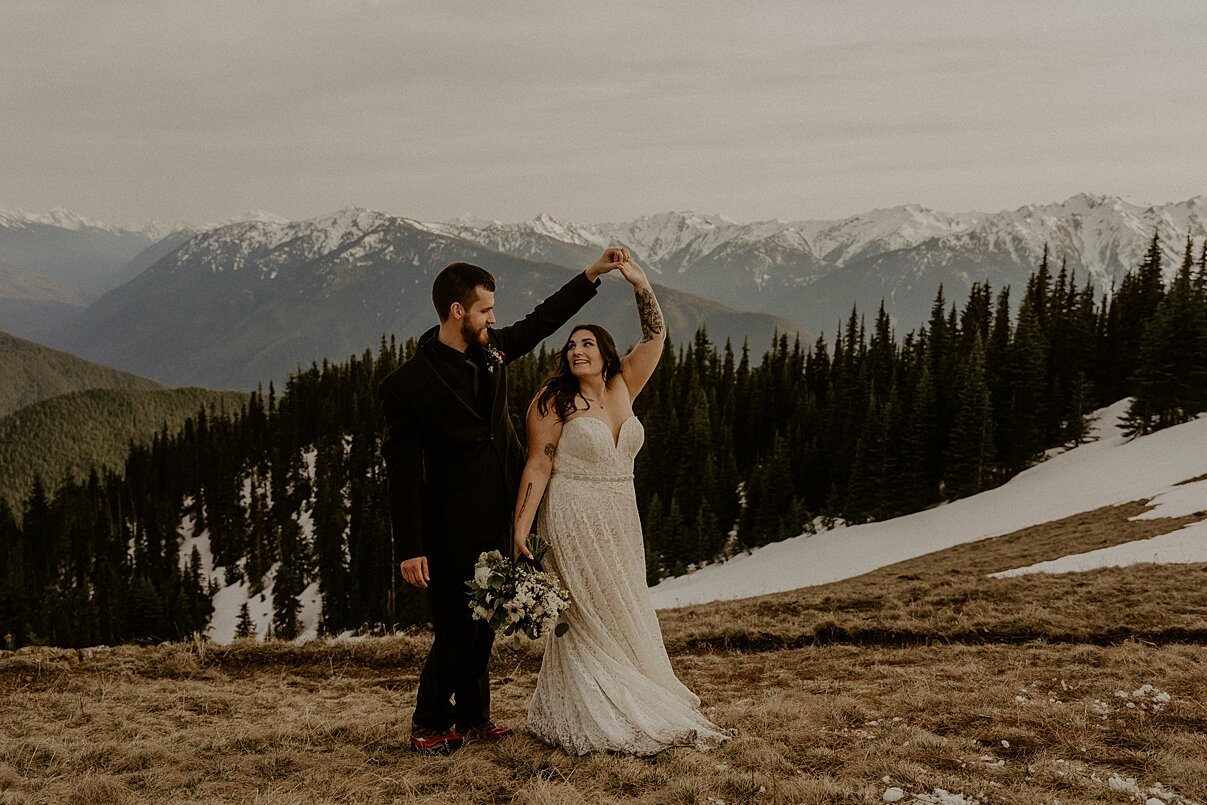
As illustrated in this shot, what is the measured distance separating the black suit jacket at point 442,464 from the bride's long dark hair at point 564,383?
14.9 inches

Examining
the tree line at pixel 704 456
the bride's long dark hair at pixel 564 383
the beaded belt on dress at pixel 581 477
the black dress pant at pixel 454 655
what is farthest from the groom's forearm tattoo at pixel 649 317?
the tree line at pixel 704 456

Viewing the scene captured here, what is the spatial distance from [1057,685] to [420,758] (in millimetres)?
6295

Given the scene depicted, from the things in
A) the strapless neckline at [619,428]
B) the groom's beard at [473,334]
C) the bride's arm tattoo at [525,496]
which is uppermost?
the groom's beard at [473,334]

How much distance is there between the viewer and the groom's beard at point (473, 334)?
6250 mm

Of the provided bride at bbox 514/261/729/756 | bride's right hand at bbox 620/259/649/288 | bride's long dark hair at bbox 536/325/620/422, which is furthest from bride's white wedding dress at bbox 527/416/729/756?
bride's right hand at bbox 620/259/649/288

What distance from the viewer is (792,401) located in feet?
281

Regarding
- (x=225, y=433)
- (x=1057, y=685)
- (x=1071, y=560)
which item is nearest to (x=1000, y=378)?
(x=1071, y=560)

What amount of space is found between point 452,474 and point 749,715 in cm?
355

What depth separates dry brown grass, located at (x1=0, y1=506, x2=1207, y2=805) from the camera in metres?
5.41

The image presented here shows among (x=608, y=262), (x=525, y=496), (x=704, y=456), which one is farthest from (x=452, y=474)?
(x=704, y=456)

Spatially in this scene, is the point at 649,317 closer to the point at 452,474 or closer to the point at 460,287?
the point at 460,287

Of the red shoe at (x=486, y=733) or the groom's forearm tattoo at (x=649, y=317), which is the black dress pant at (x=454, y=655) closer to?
the red shoe at (x=486, y=733)

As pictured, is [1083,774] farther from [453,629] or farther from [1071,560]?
[1071,560]

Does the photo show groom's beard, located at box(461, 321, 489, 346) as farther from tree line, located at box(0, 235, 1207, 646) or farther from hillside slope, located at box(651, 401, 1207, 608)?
tree line, located at box(0, 235, 1207, 646)
